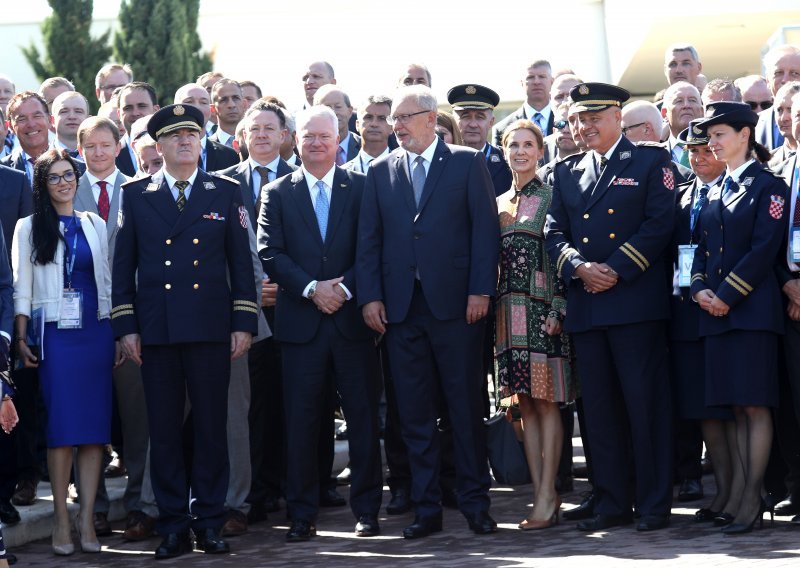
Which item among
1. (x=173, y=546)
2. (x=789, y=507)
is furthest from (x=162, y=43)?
(x=789, y=507)

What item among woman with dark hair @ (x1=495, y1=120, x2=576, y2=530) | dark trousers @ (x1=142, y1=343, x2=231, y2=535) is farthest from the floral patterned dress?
dark trousers @ (x1=142, y1=343, x2=231, y2=535)

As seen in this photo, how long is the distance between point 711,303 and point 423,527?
6.27ft

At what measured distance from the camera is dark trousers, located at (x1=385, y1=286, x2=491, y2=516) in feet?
25.4

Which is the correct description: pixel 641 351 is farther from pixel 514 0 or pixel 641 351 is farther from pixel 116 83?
pixel 514 0

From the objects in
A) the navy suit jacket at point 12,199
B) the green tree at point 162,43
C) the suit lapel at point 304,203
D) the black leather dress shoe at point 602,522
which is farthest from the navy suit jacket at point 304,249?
the green tree at point 162,43

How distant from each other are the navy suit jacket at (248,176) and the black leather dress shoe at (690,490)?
2946mm

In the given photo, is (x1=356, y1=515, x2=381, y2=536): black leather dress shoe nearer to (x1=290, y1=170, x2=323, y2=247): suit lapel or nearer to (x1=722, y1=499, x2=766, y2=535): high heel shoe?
(x1=290, y1=170, x2=323, y2=247): suit lapel

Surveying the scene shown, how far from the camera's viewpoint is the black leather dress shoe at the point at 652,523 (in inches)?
294

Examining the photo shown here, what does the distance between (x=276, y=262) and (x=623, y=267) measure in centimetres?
189

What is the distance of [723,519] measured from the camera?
7422mm

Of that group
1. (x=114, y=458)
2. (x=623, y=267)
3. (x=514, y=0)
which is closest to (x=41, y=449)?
(x=114, y=458)

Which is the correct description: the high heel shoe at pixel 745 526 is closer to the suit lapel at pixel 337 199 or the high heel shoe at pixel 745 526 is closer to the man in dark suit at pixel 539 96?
the suit lapel at pixel 337 199

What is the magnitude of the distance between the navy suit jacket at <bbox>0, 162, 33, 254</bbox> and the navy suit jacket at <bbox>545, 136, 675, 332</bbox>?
2997 mm

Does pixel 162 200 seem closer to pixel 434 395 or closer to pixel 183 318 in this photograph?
pixel 183 318
